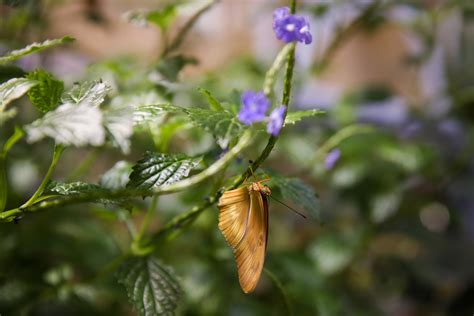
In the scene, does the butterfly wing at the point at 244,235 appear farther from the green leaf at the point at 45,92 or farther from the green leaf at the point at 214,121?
the green leaf at the point at 45,92

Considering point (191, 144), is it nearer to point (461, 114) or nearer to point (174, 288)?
point (174, 288)

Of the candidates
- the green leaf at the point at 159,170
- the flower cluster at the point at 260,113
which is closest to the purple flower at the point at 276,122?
the flower cluster at the point at 260,113

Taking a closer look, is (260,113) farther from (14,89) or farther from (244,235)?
(14,89)

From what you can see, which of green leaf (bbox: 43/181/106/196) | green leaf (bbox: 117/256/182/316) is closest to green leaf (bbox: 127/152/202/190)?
green leaf (bbox: 43/181/106/196)

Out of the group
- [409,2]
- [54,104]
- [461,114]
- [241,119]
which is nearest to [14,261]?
[54,104]

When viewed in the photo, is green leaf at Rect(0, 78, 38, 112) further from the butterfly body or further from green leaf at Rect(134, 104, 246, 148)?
the butterfly body

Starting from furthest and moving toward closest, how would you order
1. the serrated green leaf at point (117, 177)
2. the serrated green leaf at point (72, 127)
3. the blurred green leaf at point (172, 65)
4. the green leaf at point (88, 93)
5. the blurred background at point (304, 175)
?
the blurred background at point (304, 175) < the blurred green leaf at point (172, 65) < the serrated green leaf at point (117, 177) < the green leaf at point (88, 93) < the serrated green leaf at point (72, 127)
